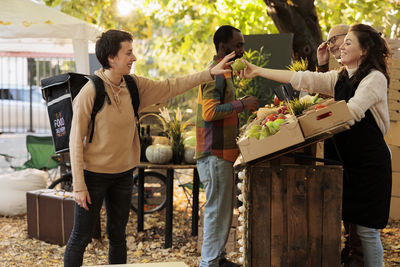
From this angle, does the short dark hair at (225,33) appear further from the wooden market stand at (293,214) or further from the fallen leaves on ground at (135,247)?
the fallen leaves on ground at (135,247)

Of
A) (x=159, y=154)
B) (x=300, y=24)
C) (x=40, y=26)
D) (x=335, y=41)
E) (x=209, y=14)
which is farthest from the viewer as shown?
(x=209, y=14)

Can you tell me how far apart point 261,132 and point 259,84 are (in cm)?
283

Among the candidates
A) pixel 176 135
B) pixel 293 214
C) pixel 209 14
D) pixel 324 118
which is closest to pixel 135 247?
pixel 176 135

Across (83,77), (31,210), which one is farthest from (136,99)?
(31,210)

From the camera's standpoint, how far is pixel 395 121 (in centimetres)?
579

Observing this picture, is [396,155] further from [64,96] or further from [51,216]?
[64,96]

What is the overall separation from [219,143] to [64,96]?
3.86ft

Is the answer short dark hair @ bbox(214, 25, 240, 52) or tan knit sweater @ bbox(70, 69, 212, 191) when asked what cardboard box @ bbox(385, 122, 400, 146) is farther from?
tan knit sweater @ bbox(70, 69, 212, 191)

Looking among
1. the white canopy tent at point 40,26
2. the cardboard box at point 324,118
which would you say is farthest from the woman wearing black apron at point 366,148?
the white canopy tent at point 40,26

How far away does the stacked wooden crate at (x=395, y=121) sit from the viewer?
5.48 metres

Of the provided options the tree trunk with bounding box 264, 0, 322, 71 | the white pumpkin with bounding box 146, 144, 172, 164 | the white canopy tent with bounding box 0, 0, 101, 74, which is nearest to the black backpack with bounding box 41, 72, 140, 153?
the white pumpkin with bounding box 146, 144, 172, 164

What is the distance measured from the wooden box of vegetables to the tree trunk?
11.4 feet

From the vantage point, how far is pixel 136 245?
5027 mm

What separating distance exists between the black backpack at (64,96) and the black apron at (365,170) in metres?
1.32
